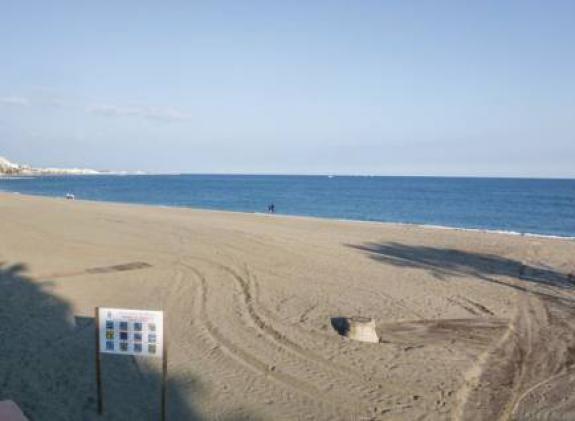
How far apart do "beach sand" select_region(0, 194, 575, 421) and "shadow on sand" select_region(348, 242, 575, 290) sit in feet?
0.35

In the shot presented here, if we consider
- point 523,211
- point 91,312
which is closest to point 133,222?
point 91,312

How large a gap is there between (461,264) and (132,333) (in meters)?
12.9

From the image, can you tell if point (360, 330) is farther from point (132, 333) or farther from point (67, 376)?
point (67, 376)

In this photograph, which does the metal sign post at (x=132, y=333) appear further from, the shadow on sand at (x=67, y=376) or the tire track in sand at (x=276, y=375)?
the tire track in sand at (x=276, y=375)

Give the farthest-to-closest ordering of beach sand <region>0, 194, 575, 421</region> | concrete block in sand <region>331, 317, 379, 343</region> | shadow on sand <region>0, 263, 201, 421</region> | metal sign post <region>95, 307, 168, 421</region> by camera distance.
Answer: concrete block in sand <region>331, 317, 379, 343</region> < beach sand <region>0, 194, 575, 421</region> < shadow on sand <region>0, 263, 201, 421</region> < metal sign post <region>95, 307, 168, 421</region>

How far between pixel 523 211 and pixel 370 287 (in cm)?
4615

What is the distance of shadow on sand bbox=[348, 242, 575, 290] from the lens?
45.3 feet

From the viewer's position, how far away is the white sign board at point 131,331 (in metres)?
4.97

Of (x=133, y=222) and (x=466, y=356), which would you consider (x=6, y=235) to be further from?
(x=466, y=356)

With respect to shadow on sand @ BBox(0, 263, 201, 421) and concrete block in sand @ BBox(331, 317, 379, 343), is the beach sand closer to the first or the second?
shadow on sand @ BBox(0, 263, 201, 421)

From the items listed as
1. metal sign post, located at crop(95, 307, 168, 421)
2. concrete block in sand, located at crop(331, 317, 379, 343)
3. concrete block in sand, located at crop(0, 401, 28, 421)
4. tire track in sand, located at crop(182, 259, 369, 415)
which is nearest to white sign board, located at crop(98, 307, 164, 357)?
metal sign post, located at crop(95, 307, 168, 421)

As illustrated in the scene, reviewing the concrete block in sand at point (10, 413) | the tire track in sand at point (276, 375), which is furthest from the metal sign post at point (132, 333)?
the tire track in sand at point (276, 375)

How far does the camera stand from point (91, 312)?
30.6 ft

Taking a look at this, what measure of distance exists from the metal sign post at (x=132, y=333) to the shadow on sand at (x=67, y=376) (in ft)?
3.19
